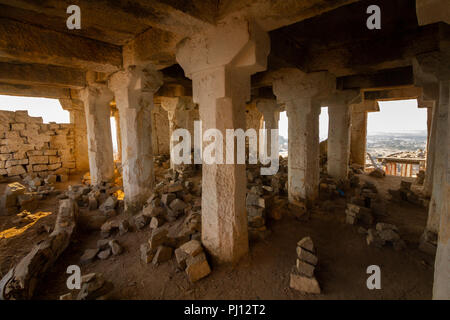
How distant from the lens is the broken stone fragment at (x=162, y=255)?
10.6 ft

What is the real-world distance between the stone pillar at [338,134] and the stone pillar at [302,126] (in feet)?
8.21

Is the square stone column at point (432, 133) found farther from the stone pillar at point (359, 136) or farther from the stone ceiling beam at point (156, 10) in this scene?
the stone pillar at point (359, 136)

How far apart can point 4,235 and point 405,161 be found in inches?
606

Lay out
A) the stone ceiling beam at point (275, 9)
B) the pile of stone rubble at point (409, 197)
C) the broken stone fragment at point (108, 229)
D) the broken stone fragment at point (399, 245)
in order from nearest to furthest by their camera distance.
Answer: the stone ceiling beam at point (275, 9), the broken stone fragment at point (399, 245), the broken stone fragment at point (108, 229), the pile of stone rubble at point (409, 197)

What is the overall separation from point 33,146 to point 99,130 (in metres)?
4.75

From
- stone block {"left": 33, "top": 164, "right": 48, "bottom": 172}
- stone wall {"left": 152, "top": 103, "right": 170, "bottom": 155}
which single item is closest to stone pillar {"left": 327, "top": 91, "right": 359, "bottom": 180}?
stone wall {"left": 152, "top": 103, "right": 170, "bottom": 155}

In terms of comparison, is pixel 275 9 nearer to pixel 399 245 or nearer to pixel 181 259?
pixel 181 259

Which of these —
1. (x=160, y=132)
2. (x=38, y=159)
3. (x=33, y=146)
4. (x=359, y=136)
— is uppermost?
(x=160, y=132)

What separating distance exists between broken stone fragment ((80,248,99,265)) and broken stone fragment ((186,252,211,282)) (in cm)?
170

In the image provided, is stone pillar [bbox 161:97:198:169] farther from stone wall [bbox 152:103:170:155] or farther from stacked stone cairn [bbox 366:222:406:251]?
stacked stone cairn [bbox 366:222:406:251]

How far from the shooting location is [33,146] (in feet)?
29.3

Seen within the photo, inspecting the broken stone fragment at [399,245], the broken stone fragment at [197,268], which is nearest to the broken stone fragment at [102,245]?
the broken stone fragment at [197,268]

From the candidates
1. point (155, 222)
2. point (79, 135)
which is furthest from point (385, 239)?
point (79, 135)
